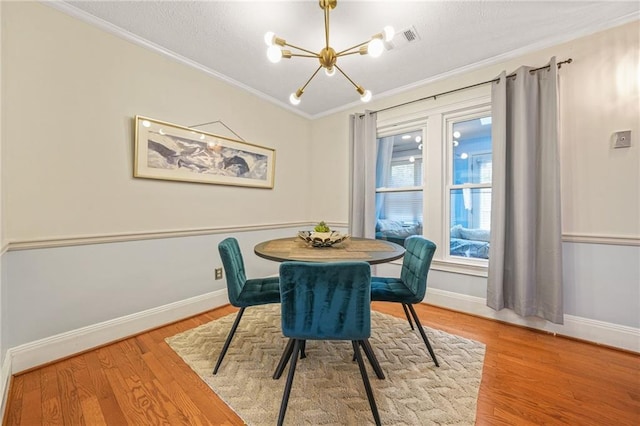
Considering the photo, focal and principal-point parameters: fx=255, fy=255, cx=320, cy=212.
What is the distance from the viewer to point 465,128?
2678 mm

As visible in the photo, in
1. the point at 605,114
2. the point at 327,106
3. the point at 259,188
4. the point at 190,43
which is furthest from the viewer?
the point at 327,106

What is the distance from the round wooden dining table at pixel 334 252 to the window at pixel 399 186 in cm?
128

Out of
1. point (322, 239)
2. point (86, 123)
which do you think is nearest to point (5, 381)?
point (86, 123)

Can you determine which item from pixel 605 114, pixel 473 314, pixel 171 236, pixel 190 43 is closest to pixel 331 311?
pixel 171 236

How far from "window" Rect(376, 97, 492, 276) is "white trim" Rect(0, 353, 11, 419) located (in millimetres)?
3261

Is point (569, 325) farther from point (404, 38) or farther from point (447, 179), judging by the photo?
point (404, 38)

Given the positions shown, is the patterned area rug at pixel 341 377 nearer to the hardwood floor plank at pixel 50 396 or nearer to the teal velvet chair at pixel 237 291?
the teal velvet chair at pixel 237 291

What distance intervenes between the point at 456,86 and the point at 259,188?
243cm

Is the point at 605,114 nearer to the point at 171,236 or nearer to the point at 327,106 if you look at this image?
the point at 327,106

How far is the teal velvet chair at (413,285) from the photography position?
172 centimetres

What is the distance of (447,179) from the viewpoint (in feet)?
9.09

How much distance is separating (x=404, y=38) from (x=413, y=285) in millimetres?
1955

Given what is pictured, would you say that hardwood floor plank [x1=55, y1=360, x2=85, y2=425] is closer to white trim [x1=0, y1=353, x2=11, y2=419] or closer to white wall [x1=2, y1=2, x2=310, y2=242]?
white trim [x1=0, y1=353, x2=11, y2=419]

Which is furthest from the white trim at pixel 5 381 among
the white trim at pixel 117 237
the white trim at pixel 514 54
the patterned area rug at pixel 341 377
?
the white trim at pixel 514 54
